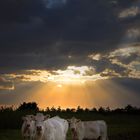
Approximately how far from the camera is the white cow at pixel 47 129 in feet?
60.6

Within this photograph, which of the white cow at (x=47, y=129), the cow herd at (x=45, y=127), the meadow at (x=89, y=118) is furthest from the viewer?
the meadow at (x=89, y=118)

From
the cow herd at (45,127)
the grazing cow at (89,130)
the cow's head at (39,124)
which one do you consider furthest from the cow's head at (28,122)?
the grazing cow at (89,130)

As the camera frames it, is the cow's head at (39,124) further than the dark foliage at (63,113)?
No

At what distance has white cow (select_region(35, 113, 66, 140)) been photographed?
18484 millimetres

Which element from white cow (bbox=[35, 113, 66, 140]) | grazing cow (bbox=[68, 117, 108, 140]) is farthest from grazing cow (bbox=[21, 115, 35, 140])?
grazing cow (bbox=[68, 117, 108, 140])

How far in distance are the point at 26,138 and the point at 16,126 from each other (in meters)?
24.2

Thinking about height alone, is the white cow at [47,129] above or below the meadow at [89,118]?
below

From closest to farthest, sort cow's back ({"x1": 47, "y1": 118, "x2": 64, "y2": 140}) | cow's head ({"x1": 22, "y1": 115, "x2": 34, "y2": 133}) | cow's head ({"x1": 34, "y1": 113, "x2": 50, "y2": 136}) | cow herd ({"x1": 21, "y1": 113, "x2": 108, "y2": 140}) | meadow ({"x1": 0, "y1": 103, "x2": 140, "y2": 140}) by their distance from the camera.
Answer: cow's head ({"x1": 34, "y1": 113, "x2": 50, "y2": 136}) < cow herd ({"x1": 21, "y1": 113, "x2": 108, "y2": 140}) < cow's head ({"x1": 22, "y1": 115, "x2": 34, "y2": 133}) < cow's back ({"x1": 47, "y1": 118, "x2": 64, "y2": 140}) < meadow ({"x1": 0, "y1": 103, "x2": 140, "y2": 140})

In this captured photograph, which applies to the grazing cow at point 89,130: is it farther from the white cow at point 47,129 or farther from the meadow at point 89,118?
the meadow at point 89,118

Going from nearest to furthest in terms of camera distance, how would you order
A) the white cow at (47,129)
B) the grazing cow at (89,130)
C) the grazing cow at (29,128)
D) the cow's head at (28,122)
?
the white cow at (47,129) < the grazing cow at (29,128) < the cow's head at (28,122) < the grazing cow at (89,130)

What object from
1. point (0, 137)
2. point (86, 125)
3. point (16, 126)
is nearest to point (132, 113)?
point (16, 126)

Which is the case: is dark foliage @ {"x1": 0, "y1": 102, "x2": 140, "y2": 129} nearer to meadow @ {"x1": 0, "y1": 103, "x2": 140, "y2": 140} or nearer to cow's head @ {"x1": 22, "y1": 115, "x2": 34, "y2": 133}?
meadow @ {"x1": 0, "y1": 103, "x2": 140, "y2": 140}

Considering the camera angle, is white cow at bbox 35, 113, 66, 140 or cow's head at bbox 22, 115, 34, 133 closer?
white cow at bbox 35, 113, 66, 140

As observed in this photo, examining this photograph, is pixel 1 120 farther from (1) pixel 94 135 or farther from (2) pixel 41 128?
(2) pixel 41 128
